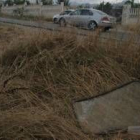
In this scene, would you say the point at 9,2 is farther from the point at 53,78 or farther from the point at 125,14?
the point at 53,78

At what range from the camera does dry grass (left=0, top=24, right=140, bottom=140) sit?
11.5 feet

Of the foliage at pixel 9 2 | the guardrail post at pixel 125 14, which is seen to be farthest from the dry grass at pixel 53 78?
the foliage at pixel 9 2

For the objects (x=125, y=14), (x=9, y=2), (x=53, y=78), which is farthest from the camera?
(x=9, y=2)

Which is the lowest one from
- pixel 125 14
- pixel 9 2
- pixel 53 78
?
pixel 9 2

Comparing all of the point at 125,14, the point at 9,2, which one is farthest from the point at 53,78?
the point at 9,2

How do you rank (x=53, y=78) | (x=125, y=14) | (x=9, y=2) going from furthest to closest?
(x=9, y=2) → (x=125, y=14) → (x=53, y=78)

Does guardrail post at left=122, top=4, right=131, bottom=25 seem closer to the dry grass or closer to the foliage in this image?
the dry grass

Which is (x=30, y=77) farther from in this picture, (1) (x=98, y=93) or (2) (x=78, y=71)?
(1) (x=98, y=93)

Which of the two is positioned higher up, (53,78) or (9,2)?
(53,78)

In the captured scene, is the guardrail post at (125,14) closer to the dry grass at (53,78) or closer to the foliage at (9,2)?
the dry grass at (53,78)

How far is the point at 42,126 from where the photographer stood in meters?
3.48

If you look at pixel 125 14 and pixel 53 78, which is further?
pixel 125 14

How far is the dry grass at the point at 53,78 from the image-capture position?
11.5 feet

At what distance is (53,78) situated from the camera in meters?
4.82
